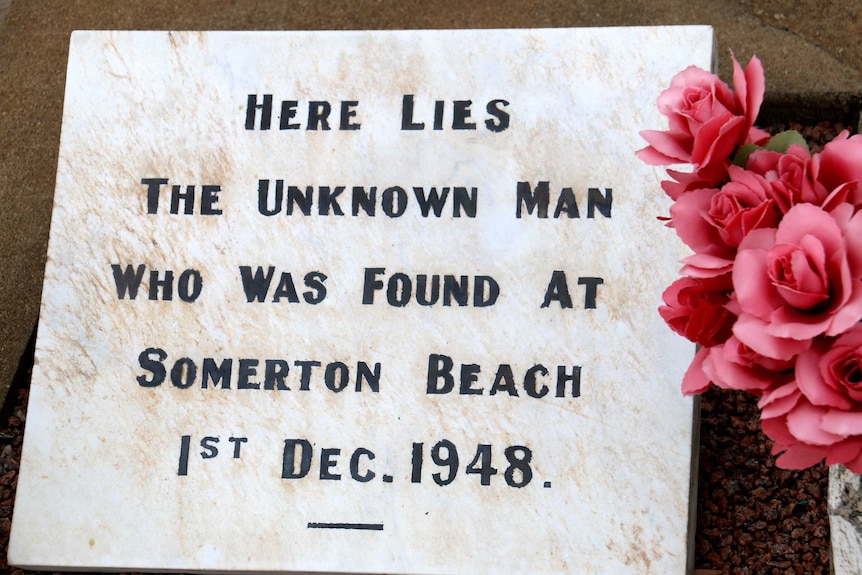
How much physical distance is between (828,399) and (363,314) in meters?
1.45

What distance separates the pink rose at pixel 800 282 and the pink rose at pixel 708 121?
0.81ft

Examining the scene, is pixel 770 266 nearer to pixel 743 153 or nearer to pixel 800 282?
A: pixel 800 282

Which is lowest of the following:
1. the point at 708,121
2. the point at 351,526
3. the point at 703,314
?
the point at 351,526

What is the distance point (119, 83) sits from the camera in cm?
292

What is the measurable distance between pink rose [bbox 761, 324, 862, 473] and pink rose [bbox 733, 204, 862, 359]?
4cm

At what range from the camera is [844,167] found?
5.84ft

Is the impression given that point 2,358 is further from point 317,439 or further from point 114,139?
point 317,439

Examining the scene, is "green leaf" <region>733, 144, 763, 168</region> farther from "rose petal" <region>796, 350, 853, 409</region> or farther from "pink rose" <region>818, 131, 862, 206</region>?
"rose petal" <region>796, 350, 853, 409</region>

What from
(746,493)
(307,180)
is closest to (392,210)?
(307,180)

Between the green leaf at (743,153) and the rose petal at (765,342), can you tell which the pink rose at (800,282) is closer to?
the rose petal at (765,342)

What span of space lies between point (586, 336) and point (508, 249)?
13.6 inches

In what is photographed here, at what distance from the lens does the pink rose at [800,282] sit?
1592 millimetres

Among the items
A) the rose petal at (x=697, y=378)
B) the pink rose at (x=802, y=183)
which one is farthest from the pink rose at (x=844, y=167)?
the rose petal at (x=697, y=378)

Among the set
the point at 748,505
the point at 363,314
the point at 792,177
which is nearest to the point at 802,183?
the point at 792,177
